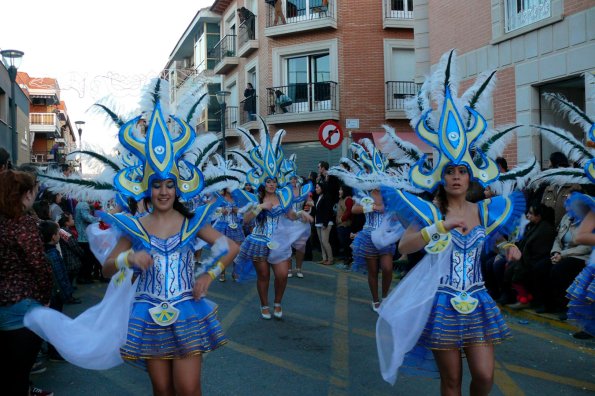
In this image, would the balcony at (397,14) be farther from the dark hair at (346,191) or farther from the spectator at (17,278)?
the spectator at (17,278)

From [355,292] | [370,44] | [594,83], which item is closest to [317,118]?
[370,44]

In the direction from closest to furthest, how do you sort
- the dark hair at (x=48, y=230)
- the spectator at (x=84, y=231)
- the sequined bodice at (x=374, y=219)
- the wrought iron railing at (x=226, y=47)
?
the dark hair at (x=48, y=230) → the sequined bodice at (x=374, y=219) → the spectator at (x=84, y=231) → the wrought iron railing at (x=226, y=47)

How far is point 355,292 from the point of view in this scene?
9.50m

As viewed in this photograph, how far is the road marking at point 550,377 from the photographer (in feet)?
16.8

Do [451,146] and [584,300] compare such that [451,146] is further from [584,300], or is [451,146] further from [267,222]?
[267,222]

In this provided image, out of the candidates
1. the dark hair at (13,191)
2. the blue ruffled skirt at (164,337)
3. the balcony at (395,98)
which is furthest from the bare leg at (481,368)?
the balcony at (395,98)

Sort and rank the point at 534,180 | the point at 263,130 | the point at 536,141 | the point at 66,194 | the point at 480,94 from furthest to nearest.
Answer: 1. the point at 536,141
2. the point at 263,130
3. the point at 534,180
4. the point at 480,94
5. the point at 66,194

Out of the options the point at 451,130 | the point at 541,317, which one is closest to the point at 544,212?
the point at 541,317

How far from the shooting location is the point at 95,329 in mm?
3684

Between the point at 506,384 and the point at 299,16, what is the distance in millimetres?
19941

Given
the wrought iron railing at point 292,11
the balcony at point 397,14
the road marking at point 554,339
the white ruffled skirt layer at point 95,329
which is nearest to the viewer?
the white ruffled skirt layer at point 95,329

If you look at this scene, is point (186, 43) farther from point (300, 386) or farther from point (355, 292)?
point (300, 386)

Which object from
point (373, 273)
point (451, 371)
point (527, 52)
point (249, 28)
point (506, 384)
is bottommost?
point (506, 384)

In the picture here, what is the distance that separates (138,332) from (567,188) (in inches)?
243
